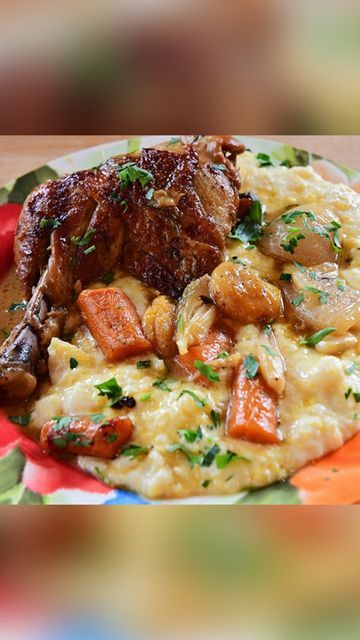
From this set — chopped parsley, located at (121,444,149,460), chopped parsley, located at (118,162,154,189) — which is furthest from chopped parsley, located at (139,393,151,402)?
chopped parsley, located at (118,162,154,189)

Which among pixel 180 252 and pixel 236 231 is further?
pixel 236 231

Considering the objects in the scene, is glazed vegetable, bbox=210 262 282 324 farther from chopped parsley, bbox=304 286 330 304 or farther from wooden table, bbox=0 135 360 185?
wooden table, bbox=0 135 360 185

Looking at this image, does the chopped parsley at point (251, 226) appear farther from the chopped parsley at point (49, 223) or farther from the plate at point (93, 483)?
the plate at point (93, 483)

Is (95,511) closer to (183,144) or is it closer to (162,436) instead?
(162,436)

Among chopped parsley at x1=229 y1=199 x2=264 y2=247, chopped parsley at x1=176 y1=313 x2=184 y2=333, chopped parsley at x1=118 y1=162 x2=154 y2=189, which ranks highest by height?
chopped parsley at x1=118 y1=162 x2=154 y2=189

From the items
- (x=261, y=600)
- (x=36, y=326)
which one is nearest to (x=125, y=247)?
(x=36, y=326)

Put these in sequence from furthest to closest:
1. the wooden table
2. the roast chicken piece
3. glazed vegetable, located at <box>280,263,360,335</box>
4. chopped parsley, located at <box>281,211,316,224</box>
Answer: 1. the wooden table
2. chopped parsley, located at <box>281,211,316,224</box>
3. the roast chicken piece
4. glazed vegetable, located at <box>280,263,360,335</box>
